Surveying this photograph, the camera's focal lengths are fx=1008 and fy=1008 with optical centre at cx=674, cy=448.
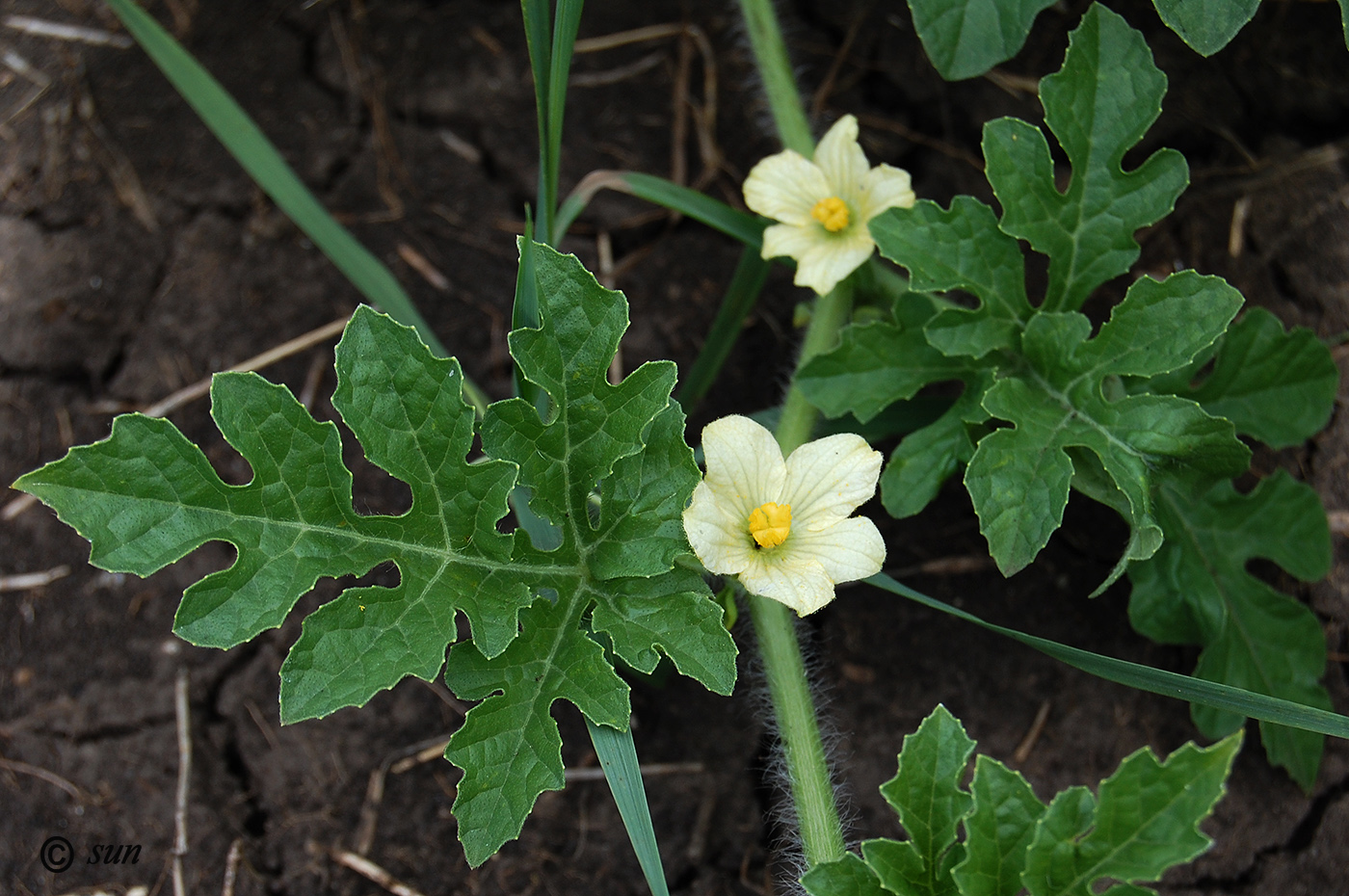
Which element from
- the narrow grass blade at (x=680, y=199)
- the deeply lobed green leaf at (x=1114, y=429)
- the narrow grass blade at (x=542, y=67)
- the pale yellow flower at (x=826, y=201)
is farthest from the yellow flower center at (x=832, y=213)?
the narrow grass blade at (x=542, y=67)

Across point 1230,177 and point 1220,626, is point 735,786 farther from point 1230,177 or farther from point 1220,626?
point 1230,177

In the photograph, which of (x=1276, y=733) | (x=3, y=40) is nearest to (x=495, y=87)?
(x=3, y=40)

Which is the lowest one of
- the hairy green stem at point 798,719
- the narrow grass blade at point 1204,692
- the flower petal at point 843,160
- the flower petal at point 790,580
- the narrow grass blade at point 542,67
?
the hairy green stem at point 798,719

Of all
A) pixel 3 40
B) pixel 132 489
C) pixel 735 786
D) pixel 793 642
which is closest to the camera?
pixel 132 489

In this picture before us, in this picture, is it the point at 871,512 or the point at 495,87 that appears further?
the point at 495,87

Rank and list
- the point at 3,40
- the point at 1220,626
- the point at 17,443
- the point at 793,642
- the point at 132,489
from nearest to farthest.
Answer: the point at 132,489 → the point at 793,642 → the point at 1220,626 → the point at 17,443 → the point at 3,40

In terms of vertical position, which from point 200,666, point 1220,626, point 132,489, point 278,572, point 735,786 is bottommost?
point 735,786

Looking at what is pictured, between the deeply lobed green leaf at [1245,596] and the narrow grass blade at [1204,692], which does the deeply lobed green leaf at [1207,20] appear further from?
the narrow grass blade at [1204,692]

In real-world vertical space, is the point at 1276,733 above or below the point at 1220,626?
below
